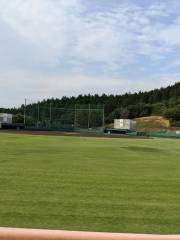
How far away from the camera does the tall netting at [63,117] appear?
8138 cm

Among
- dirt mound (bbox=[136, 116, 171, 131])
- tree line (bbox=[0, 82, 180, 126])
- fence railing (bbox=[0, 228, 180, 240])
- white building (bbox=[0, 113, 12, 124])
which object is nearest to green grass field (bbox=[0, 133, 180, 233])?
fence railing (bbox=[0, 228, 180, 240])

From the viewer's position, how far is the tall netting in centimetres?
8138

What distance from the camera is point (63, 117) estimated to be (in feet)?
283

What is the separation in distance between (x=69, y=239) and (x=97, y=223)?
2.46 meters

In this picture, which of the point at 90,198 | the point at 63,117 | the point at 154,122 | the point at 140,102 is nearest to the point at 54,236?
the point at 90,198

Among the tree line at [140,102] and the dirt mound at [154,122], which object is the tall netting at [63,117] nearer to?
the tree line at [140,102]

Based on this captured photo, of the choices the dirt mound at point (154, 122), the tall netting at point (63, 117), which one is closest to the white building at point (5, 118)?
the tall netting at point (63, 117)

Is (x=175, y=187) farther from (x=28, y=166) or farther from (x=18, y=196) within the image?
(x=28, y=166)

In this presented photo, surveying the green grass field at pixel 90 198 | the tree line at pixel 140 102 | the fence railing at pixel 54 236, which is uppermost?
the tree line at pixel 140 102

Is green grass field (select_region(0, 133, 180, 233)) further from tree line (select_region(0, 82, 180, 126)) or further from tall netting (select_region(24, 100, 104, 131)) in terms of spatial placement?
tree line (select_region(0, 82, 180, 126))

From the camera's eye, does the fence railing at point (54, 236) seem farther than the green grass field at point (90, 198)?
No

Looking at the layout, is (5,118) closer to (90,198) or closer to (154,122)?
(154,122)

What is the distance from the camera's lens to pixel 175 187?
11297 millimetres

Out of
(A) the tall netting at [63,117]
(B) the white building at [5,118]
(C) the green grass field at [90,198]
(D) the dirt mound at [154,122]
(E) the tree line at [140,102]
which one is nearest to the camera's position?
(C) the green grass field at [90,198]
